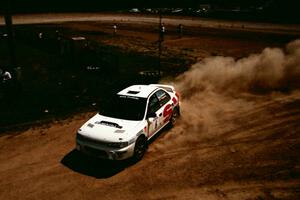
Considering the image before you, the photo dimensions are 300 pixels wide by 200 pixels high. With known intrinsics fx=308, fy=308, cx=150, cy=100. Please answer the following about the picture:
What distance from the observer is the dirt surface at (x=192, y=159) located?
7.49 m

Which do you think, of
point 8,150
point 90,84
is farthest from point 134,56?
point 8,150

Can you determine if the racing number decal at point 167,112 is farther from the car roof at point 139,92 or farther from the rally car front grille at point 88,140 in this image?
the rally car front grille at point 88,140

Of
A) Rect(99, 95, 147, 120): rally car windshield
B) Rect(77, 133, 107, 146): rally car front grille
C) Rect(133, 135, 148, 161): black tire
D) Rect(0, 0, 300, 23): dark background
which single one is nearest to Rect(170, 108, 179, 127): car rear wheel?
Rect(99, 95, 147, 120): rally car windshield

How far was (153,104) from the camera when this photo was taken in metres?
9.65

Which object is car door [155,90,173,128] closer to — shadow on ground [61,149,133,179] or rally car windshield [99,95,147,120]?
rally car windshield [99,95,147,120]

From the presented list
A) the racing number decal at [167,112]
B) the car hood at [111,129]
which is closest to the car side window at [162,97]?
the racing number decal at [167,112]

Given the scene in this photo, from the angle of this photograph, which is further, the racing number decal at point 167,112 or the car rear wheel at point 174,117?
the car rear wheel at point 174,117

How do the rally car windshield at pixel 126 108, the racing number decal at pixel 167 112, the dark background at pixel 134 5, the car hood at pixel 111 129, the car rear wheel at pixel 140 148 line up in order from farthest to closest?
1. the dark background at pixel 134 5
2. the racing number decal at pixel 167 112
3. the rally car windshield at pixel 126 108
4. the car rear wheel at pixel 140 148
5. the car hood at pixel 111 129

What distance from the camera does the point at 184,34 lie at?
33844 millimetres

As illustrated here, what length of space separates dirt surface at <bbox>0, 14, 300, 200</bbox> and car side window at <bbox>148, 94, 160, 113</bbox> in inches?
43.1

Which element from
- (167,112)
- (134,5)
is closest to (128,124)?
(167,112)

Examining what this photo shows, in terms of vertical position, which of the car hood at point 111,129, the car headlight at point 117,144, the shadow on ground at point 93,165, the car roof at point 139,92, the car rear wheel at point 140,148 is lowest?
the shadow on ground at point 93,165

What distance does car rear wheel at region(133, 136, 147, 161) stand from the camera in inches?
340

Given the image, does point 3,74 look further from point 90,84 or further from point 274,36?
point 274,36
